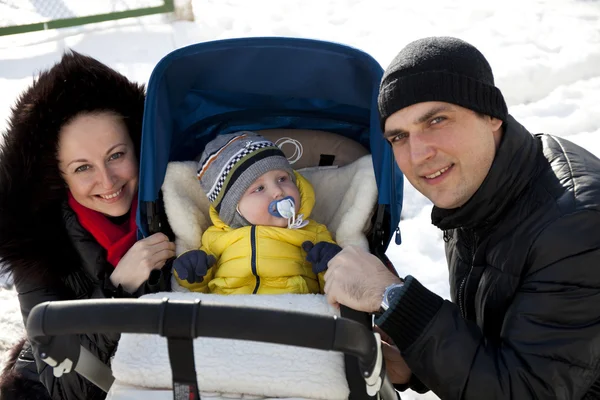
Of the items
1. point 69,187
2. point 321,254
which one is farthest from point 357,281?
point 69,187

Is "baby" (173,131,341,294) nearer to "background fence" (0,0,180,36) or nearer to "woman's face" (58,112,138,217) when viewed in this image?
"woman's face" (58,112,138,217)

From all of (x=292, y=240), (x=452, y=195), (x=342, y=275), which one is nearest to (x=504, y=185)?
(x=452, y=195)

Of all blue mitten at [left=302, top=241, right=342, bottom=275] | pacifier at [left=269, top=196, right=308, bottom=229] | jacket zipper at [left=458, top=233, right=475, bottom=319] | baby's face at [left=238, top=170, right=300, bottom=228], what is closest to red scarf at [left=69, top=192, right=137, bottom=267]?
baby's face at [left=238, top=170, right=300, bottom=228]

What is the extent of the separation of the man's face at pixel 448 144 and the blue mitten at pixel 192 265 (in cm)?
76

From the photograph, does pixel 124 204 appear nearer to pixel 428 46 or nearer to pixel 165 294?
pixel 165 294

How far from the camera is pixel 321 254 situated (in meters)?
2.03

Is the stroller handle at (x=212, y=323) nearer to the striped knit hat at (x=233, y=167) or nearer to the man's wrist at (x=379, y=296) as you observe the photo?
the man's wrist at (x=379, y=296)

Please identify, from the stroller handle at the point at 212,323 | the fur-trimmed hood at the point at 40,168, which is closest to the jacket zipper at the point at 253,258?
the fur-trimmed hood at the point at 40,168

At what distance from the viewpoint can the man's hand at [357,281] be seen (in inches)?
66.8

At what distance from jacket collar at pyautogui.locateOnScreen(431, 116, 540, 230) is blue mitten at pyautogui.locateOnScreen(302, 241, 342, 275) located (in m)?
0.46

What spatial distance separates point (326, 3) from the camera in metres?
6.90

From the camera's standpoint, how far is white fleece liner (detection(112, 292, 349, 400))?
1501 mm

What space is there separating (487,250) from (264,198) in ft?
2.58

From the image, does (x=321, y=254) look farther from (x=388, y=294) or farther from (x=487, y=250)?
(x=487, y=250)
